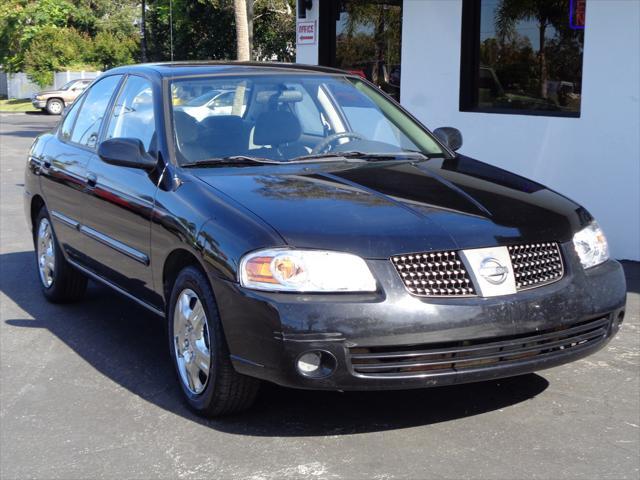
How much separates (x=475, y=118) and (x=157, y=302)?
572cm

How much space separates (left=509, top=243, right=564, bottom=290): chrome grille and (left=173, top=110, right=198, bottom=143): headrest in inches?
75.2

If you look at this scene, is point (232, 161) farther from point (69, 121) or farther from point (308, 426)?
point (69, 121)

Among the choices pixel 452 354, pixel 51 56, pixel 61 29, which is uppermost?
pixel 61 29

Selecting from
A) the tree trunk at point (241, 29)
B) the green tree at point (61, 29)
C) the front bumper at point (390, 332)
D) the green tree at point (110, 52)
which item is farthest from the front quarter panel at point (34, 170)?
the green tree at point (110, 52)

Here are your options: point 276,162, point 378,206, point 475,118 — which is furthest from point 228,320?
point 475,118

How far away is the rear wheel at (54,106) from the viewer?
42188 millimetres

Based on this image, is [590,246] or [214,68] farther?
[214,68]

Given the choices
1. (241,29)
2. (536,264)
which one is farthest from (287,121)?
(241,29)

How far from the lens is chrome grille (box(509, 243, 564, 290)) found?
440cm

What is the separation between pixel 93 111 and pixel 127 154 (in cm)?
154

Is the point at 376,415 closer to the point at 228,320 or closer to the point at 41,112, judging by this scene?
the point at 228,320

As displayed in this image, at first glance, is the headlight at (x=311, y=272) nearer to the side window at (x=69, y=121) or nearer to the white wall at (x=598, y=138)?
the side window at (x=69, y=121)

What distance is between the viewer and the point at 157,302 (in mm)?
5223

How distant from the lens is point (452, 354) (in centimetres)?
422
